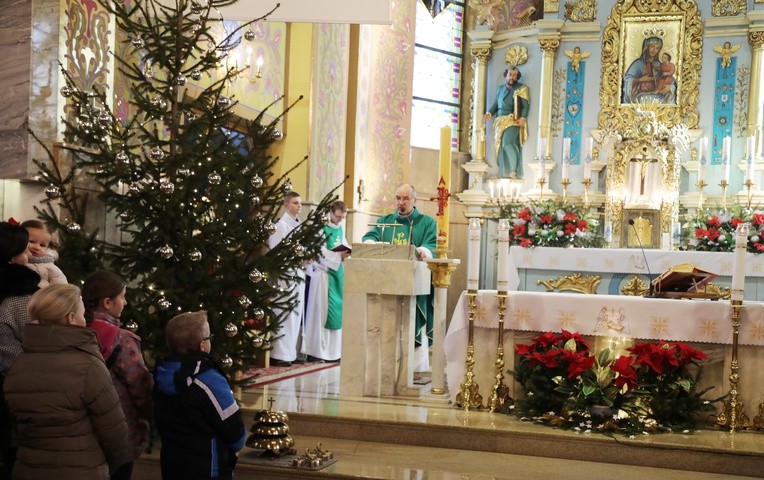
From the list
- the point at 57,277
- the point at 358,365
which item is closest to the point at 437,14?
the point at 358,365

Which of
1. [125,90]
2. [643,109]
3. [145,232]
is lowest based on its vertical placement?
[145,232]

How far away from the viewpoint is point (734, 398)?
6156mm

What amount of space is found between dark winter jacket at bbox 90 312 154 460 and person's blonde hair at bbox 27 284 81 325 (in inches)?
20.6

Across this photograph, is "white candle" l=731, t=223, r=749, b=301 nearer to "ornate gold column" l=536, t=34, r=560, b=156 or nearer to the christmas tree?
the christmas tree

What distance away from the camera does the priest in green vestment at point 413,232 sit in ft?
27.3

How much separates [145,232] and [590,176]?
32.4 ft

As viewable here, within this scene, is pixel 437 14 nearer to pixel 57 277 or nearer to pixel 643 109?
pixel 643 109

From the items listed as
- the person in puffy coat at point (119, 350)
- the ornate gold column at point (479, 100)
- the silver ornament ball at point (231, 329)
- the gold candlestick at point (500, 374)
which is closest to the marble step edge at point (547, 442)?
the gold candlestick at point (500, 374)

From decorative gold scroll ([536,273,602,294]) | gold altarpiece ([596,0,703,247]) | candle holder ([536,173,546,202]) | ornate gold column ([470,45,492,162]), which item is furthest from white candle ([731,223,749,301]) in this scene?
ornate gold column ([470,45,492,162])

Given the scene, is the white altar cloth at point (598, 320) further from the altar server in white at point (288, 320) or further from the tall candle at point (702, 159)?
the tall candle at point (702, 159)

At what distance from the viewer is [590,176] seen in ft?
45.9

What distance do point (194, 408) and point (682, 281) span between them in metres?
4.04

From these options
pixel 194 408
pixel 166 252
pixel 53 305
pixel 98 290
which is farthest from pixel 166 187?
pixel 53 305

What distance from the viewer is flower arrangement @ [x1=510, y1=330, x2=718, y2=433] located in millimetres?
6062
